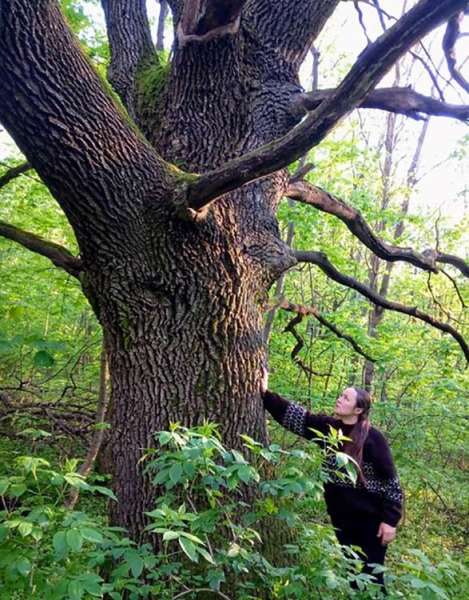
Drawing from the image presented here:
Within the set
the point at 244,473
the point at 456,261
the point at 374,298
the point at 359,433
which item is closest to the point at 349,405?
the point at 359,433

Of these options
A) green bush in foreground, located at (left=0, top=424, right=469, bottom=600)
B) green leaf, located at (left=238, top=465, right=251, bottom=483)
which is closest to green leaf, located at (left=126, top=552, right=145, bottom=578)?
green bush in foreground, located at (left=0, top=424, right=469, bottom=600)

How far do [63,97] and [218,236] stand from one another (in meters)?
1.09

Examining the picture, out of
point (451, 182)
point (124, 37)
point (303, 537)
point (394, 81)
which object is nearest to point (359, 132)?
point (394, 81)

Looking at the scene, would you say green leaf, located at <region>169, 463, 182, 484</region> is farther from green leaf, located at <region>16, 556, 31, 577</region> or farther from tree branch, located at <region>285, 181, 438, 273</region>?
tree branch, located at <region>285, 181, 438, 273</region>

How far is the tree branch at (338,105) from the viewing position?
167 centimetres

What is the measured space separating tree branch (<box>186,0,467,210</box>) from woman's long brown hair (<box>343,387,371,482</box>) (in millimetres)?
1746

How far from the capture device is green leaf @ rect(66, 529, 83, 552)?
115 centimetres

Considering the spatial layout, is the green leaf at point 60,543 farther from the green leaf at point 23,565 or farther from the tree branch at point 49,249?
the tree branch at point 49,249

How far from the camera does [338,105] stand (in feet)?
6.27

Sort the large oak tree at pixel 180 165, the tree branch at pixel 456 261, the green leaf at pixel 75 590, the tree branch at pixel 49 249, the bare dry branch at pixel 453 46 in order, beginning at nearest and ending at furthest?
the green leaf at pixel 75 590
the large oak tree at pixel 180 165
the bare dry branch at pixel 453 46
the tree branch at pixel 49 249
the tree branch at pixel 456 261

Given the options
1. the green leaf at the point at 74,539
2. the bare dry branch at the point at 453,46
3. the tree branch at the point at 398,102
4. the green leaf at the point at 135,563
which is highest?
the bare dry branch at the point at 453,46

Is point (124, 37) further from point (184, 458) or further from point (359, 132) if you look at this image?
point (359, 132)

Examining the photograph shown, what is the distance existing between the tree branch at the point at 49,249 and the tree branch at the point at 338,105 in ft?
3.20

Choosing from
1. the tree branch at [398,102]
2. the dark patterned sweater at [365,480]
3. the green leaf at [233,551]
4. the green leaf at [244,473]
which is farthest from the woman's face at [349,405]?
the tree branch at [398,102]
